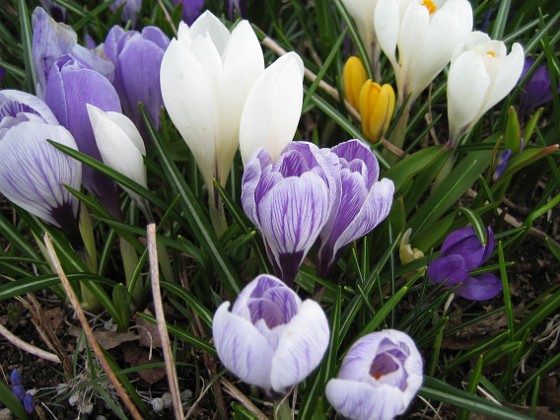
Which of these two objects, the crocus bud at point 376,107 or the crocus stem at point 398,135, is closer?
the crocus bud at point 376,107

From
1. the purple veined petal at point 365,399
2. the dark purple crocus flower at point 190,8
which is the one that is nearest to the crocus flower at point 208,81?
the purple veined petal at point 365,399

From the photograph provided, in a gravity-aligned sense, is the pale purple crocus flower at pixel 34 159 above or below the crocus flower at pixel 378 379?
above

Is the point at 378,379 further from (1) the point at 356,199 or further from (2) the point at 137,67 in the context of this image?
(2) the point at 137,67

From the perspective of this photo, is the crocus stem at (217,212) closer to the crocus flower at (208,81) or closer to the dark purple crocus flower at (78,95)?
the crocus flower at (208,81)

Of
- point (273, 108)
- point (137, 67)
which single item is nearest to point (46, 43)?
point (137, 67)

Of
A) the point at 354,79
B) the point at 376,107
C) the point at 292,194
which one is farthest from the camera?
the point at 354,79

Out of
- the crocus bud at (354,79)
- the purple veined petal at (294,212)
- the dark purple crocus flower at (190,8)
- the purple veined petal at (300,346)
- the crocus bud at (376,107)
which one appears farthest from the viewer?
the dark purple crocus flower at (190,8)
